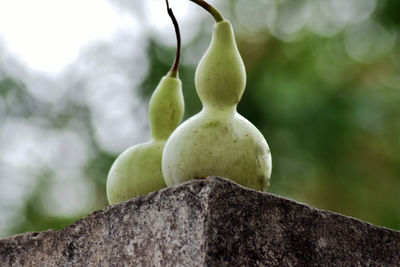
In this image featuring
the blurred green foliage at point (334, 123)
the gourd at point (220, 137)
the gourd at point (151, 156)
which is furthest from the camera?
the blurred green foliage at point (334, 123)

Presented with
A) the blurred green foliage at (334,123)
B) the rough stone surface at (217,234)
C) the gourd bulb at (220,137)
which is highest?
the gourd bulb at (220,137)

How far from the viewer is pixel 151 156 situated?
1.67 metres

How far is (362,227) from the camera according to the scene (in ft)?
A: 5.01

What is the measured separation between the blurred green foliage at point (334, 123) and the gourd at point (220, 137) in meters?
7.01

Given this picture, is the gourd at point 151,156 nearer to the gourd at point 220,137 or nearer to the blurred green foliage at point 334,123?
the gourd at point 220,137

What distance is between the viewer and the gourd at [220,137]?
1.43 meters

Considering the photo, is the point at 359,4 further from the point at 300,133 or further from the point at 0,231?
the point at 0,231

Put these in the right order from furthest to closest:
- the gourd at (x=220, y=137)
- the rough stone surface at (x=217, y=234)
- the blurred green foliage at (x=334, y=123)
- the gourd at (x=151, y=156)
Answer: the blurred green foliage at (x=334, y=123), the gourd at (x=151, y=156), the gourd at (x=220, y=137), the rough stone surface at (x=217, y=234)

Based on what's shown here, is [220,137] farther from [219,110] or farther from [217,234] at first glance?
[217,234]

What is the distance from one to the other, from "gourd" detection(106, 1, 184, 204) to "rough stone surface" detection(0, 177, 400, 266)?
15 cm

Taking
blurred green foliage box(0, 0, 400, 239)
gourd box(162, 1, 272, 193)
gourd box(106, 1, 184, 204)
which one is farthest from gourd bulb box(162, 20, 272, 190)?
blurred green foliage box(0, 0, 400, 239)

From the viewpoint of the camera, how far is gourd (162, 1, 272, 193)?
1.43m

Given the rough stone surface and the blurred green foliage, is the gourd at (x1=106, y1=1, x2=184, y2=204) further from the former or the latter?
the blurred green foliage

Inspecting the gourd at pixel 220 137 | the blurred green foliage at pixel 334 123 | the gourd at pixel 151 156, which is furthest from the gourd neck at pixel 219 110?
the blurred green foliage at pixel 334 123
